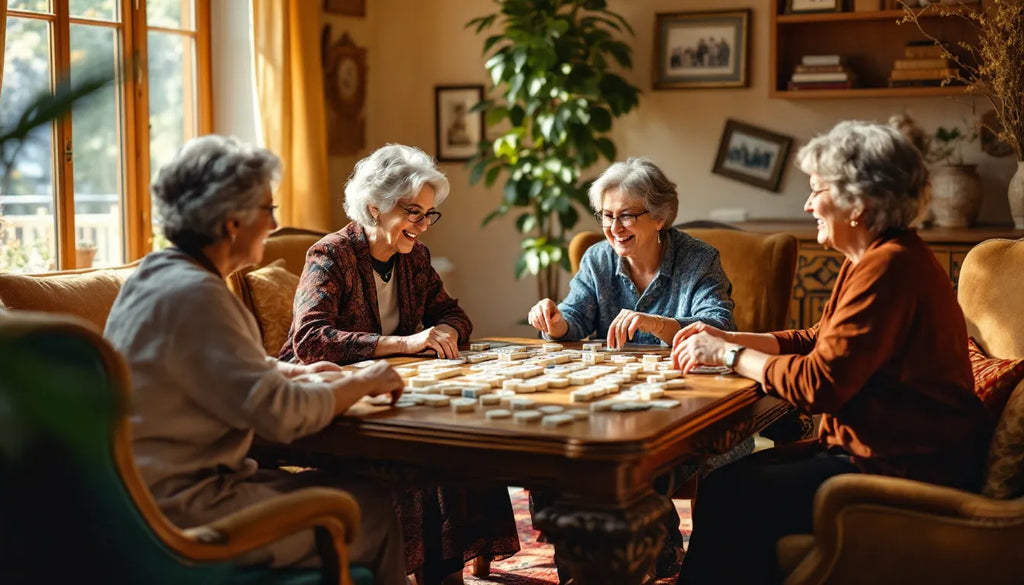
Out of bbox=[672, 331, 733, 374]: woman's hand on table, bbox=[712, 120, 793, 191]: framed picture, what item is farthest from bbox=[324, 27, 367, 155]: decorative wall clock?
bbox=[672, 331, 733, 374]: woman's hand on table

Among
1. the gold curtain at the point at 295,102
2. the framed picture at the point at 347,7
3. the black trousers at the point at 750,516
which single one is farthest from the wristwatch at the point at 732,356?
the framed picture at the point at 347,7

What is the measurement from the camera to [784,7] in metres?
5.18

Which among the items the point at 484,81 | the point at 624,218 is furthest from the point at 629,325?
the point at 484,81

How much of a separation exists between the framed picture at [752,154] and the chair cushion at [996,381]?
10.2 feet

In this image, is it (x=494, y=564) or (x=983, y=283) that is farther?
(x=494, y=564)

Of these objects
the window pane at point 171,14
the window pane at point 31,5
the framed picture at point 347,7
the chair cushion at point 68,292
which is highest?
the framed picture at point 347,7

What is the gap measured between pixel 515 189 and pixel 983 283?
290 centimetres

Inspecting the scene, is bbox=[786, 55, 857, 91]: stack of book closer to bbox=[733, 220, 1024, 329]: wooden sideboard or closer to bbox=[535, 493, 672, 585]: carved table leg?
bbox=[733, 220, 1024, 329]: wooden sideboard

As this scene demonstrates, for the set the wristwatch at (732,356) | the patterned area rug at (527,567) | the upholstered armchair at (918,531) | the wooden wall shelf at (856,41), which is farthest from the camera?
the wooden wall shelf at (856,41)

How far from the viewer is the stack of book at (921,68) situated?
4.90m

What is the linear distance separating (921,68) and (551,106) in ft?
5.70

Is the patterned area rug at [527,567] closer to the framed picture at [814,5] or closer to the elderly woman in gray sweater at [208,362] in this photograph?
the elderly woman in gray sweater at [208,362]

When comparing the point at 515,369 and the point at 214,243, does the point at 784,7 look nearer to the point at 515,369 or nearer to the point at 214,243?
the point at 515,369

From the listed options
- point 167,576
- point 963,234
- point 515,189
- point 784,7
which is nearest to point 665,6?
point 784,7
